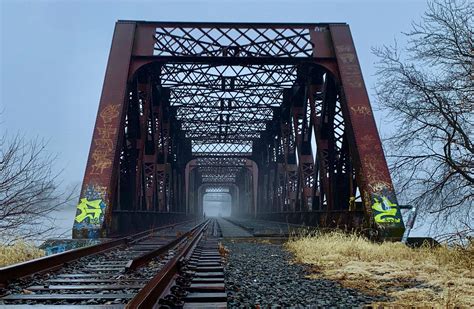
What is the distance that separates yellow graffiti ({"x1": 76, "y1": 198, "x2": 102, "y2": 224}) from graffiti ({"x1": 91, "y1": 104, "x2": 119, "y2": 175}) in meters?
0.83

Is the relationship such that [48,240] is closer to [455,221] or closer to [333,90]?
[455,221]

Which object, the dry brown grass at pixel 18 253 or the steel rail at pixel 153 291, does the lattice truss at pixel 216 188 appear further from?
the steel rail at pixel 153 291

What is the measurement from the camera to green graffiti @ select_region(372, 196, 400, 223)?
901 centimetres

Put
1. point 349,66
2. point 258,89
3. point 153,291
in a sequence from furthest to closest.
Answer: point 258,89 → point 349,66 → point 153,291

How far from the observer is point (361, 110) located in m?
10.8

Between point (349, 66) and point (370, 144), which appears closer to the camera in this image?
point (370, 144)

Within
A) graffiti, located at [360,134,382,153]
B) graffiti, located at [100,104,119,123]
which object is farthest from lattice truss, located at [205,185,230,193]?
graffiti, located at [360,134,382,153]

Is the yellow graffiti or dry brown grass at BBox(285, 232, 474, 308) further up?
the yellow graffiti

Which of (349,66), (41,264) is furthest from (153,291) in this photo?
(349,66)

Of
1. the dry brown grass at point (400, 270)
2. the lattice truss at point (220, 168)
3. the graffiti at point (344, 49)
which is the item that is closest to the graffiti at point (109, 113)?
the dry brown grass at point (400, 270)

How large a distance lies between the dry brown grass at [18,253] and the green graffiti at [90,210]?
2409 millimetres

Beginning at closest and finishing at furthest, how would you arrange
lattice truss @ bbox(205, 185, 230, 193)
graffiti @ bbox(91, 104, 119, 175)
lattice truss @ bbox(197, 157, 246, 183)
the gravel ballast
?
the gravel ballast → graffiti @ bbox(91, 104, 119, 175) → lattice truss @ bbox(197, 157, 246, 183) → lattice truss @ bbox(205, 185, 230, 193)

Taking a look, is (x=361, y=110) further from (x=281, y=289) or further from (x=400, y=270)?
(x=281, y=289)

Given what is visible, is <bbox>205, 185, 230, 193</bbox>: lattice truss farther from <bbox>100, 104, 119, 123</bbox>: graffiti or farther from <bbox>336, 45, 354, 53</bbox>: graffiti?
<bbox>100, 104, 119, 123</bbox>: graffiti
